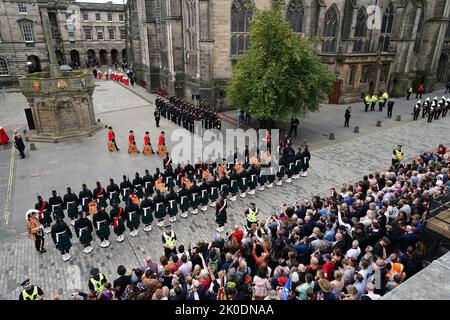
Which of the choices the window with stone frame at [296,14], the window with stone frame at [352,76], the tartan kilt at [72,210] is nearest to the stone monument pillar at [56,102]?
the tartan kilt at [72,210]

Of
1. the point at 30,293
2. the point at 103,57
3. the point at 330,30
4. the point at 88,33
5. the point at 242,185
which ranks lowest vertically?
the point at 242,185

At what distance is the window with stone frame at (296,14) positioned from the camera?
98.4 feet

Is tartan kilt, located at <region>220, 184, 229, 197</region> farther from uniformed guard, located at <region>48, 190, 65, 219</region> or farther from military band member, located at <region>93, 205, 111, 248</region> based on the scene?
uniformed guard, located at <region>48, 190, 65, 219</region>

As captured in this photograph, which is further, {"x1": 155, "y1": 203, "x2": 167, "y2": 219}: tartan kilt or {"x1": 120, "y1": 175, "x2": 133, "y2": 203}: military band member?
{"x1": 120, "y1": 175, "x2": 133, "y2": 203}: military band member

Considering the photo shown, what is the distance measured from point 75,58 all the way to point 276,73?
53486mm

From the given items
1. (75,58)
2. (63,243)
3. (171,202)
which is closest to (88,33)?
(75,58)

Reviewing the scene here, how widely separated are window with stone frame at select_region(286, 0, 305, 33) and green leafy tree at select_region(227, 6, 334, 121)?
37.0 ft

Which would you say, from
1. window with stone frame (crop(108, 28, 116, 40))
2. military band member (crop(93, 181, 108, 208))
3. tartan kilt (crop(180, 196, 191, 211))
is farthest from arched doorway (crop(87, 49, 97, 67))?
tartan kilt (crop(180, 196, 191, 211))

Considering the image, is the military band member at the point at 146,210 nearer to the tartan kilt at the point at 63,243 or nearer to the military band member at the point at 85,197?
the military band member at the point at 85,197

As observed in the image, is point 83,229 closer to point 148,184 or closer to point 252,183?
point 148,184

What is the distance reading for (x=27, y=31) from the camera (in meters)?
42.7

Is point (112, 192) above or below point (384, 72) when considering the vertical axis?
below

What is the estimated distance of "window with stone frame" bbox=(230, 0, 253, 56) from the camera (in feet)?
88.7
